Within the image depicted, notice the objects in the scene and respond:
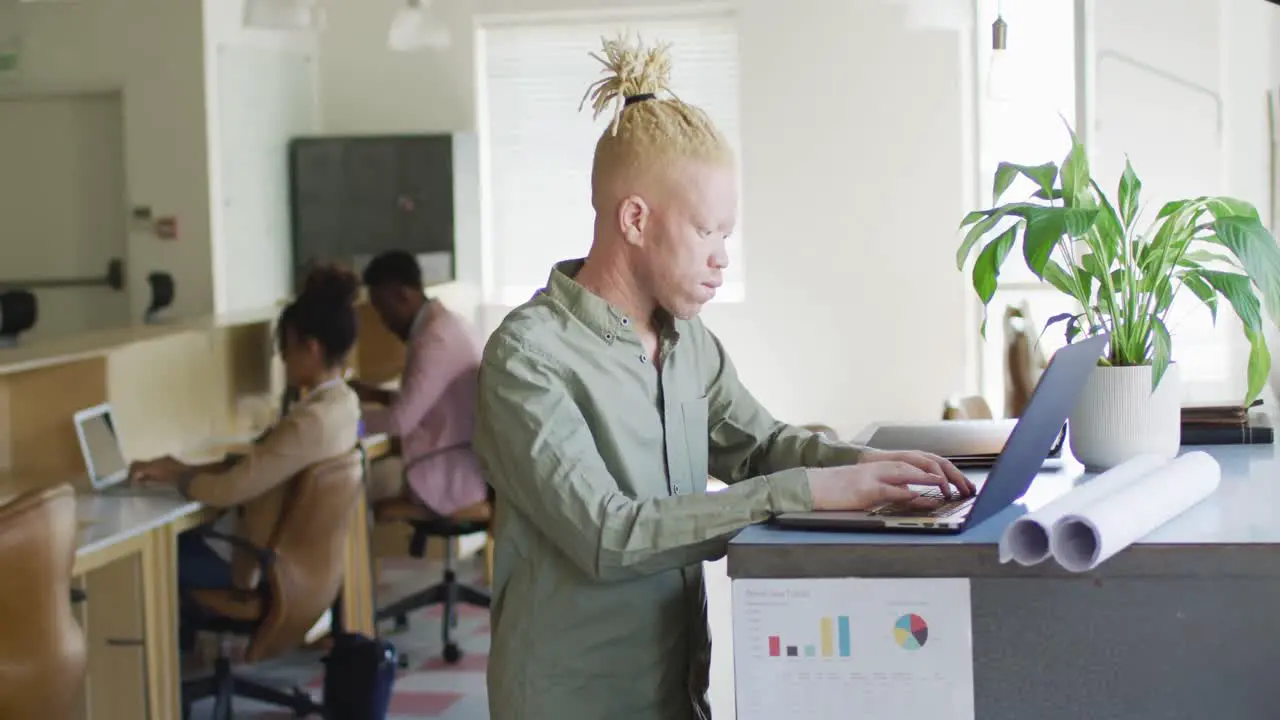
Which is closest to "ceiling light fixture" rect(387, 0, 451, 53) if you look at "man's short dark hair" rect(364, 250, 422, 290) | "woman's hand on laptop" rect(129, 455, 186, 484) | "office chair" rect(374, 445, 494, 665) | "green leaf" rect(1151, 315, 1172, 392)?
"man's short dark hair" rect(364, 250, 422, 290)

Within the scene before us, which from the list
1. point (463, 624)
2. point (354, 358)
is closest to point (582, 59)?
point (354, 358)

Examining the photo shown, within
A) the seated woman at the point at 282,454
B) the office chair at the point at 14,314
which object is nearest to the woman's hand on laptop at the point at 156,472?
the seated woman at the point at 282,454

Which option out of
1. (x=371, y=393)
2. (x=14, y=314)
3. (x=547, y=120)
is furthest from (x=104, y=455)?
(x=547, y=120)

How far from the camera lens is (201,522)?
13.8ft

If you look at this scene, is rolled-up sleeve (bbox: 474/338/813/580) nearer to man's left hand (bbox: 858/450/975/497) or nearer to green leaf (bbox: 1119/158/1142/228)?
man's left hand (bbox: 858/450/975/497)

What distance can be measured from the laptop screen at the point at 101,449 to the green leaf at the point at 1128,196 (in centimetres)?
329

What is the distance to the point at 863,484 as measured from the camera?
1624 mm

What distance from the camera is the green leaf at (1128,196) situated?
6.54ft

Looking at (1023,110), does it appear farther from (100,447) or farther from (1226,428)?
(1226,428)

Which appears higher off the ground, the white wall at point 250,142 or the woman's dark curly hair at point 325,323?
the white wall at point 250,142

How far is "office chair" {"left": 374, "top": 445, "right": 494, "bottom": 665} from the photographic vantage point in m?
5.57

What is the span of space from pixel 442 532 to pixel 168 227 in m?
3.54

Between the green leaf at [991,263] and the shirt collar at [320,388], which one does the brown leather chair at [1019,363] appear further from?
the green leaf at [991,263]

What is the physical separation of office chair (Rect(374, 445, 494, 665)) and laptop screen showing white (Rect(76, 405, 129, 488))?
44.8 inches
